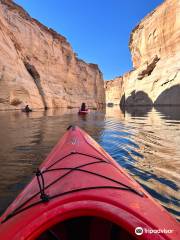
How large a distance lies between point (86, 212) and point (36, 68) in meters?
39.0

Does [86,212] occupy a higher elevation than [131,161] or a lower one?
higher

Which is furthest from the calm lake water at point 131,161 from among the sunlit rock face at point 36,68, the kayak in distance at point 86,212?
A: the sunlit rock face at point 36,68

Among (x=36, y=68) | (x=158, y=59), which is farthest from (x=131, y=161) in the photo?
(x=158, y=59)

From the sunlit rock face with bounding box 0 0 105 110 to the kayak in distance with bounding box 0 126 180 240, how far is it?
25.6 m

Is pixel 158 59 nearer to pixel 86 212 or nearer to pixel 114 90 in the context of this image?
pixel 86 212

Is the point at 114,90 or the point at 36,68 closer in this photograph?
the point at 36,68

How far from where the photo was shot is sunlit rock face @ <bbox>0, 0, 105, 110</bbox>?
28.2 meters

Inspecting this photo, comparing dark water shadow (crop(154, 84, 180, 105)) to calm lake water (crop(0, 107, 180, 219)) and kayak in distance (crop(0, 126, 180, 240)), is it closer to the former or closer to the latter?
calm lake water (crop(0, 107, 180, 219))

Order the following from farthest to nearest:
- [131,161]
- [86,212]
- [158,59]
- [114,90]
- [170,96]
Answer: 1. [114,90]
2. [158,59]
3. [170,96]
4. [131,161]
5. [86,212]

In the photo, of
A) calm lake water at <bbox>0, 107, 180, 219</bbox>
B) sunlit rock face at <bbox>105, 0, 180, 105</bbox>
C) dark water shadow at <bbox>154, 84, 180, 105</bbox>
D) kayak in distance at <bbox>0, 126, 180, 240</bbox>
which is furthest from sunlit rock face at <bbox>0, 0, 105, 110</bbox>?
kayak in distance at <bbox>0, 126, 180, 240</bbox>

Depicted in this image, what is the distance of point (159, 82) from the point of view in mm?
38281

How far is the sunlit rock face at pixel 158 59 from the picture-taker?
35188 mm

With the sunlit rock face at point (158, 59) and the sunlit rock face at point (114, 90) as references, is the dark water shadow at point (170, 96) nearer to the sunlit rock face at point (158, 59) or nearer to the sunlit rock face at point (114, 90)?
the sunlit rock face at point (158, 59)

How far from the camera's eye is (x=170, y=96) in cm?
3441
